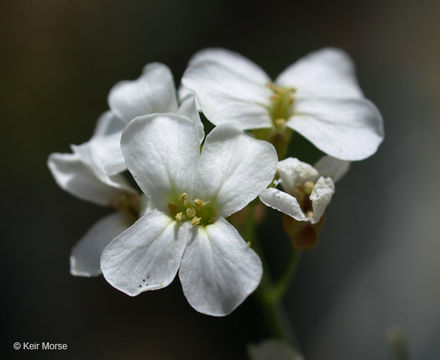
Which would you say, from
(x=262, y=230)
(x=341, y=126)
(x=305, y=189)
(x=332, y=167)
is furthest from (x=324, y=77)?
(x=262, y=230)

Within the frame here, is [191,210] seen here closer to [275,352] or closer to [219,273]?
[219,273]

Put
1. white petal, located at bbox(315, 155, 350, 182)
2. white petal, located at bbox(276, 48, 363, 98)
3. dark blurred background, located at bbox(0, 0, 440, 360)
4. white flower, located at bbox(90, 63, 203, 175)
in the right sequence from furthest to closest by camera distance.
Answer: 1. dark blurred background, located at bbox(0, 0, 440, 360)
2. white petal, located at bbox(276, 48, 363, 98)
3. white flower, located at bbox(90, 63, 203, 175)
4. white petal, located at bbox(315, 155, 350, 182)

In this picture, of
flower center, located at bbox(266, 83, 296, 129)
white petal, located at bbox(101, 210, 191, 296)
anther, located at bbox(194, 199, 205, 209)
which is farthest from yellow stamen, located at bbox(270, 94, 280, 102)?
white petal, located at bbox(101, 210, 191, 296)

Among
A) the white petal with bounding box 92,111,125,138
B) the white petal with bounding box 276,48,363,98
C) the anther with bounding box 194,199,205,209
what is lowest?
the anther with bounding box 194,199,205,209

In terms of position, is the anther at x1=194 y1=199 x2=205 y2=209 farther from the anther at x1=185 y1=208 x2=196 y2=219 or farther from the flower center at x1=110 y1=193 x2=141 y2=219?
the flower center at x1=110 y1=193 x2=141 y2=219

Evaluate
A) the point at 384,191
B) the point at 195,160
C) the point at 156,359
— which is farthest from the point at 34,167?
the point at 195,160

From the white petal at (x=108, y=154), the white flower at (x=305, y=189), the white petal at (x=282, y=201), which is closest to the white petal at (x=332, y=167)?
the white flower at (x=305, y=189)

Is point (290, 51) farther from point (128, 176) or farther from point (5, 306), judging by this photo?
point (5, 306)

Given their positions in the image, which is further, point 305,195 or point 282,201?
point 305,195
